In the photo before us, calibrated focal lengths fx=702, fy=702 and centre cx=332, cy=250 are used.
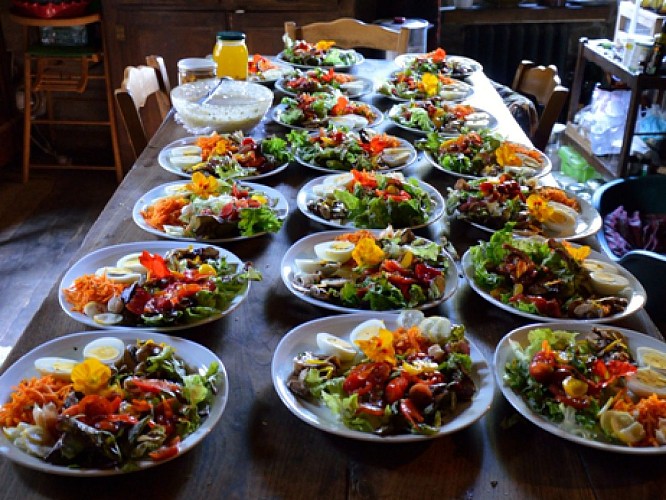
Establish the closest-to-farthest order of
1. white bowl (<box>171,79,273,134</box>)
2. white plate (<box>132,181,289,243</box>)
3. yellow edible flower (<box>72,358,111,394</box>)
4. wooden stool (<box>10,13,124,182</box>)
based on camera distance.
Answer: yellow edible flower (<box>72,358,111,394</box>) → white plate (<box>132,181,289,243</box>) → white bowl (<box>171,79,273,134</box>) → wooden stool (<box>10,13,124,182</box>)

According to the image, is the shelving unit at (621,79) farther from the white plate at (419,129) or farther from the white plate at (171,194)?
the white plate at (171,194)

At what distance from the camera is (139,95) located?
2494mm

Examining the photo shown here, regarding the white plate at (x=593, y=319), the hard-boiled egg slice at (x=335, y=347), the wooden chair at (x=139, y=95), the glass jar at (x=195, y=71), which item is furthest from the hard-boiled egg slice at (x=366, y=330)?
the glass jar at (x=195, y=71)

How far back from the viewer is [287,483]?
3.10 feet

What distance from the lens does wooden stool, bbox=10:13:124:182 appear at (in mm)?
3891

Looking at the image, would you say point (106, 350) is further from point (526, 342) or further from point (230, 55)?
point (230, 55)

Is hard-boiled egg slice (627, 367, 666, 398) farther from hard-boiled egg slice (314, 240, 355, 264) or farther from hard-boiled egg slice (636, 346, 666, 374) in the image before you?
hard-boiled egg slice (314, 240, 355, 264)

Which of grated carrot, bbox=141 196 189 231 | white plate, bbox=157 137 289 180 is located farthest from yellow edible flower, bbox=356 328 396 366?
white plate, bbox=157 137 289 180

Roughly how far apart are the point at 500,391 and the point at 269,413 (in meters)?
0.37

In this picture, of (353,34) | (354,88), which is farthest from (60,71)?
(354,88)

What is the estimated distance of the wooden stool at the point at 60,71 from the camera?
3891 millimetres

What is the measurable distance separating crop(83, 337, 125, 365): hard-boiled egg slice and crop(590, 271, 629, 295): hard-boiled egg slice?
892 mm

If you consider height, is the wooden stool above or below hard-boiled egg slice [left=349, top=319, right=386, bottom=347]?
below

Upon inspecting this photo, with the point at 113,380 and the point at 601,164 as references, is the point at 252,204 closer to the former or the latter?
the point at 113,380
